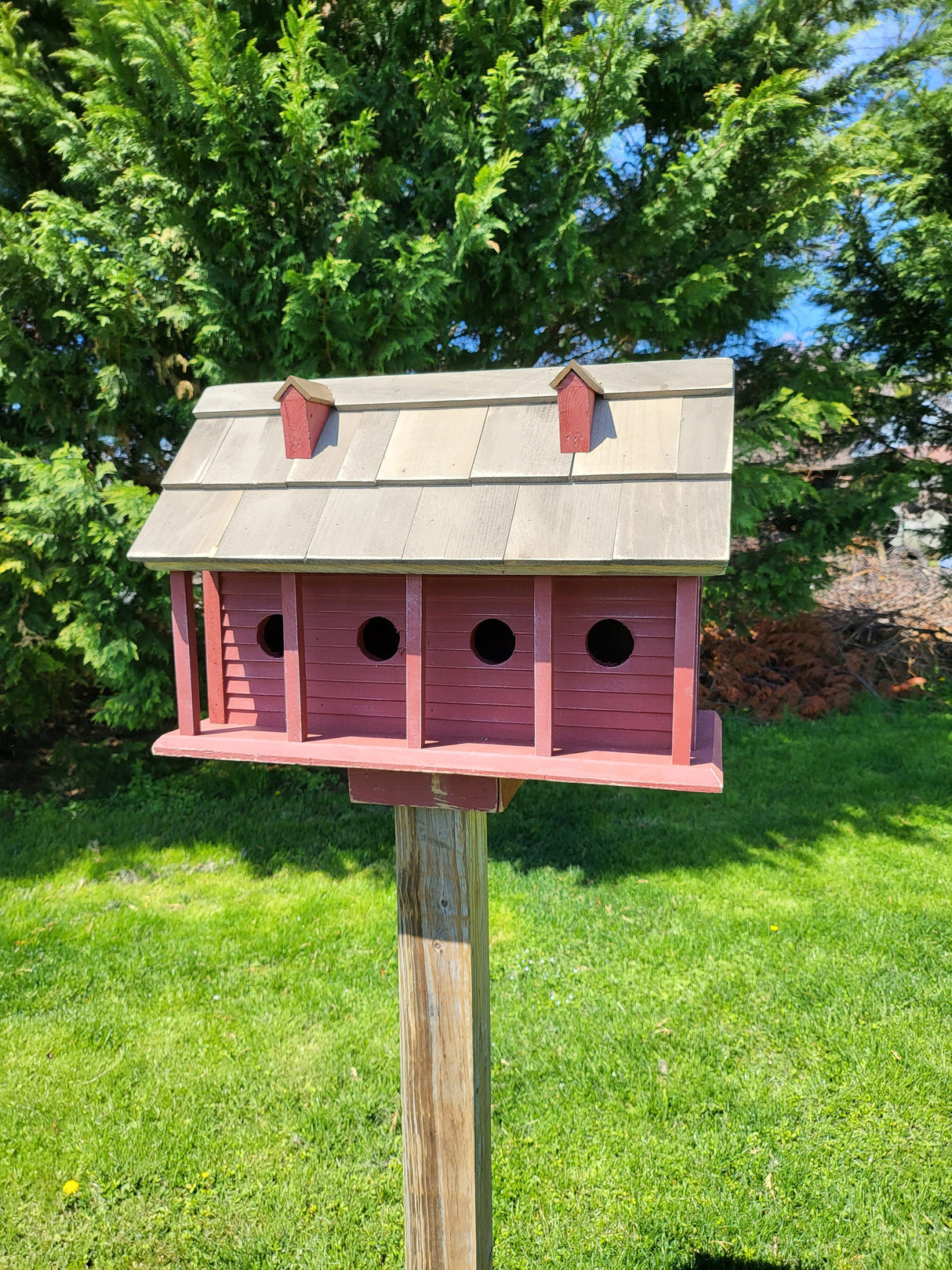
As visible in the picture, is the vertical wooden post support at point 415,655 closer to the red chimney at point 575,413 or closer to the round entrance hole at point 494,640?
the round entrance hole at point 494,640

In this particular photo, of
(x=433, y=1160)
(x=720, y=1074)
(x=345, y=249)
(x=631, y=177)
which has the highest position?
(x=631, y=177)

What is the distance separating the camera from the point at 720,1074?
358 cm

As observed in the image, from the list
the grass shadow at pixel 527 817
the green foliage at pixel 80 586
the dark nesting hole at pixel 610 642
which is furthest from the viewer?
the grass shadow at pixel 527 817

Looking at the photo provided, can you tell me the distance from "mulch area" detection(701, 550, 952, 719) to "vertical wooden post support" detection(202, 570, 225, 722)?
7.01 meters

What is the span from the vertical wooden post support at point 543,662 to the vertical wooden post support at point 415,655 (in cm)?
26

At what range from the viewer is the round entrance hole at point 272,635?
206cm

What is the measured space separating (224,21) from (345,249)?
1.25 m

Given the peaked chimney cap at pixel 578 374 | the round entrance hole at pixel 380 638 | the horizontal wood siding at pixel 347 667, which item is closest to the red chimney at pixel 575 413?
the peaked chimney cap at pixel 578 374

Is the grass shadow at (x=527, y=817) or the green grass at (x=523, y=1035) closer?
the green grass at (x=523, y=1035)

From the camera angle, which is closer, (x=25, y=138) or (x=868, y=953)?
(x=868, y=953)

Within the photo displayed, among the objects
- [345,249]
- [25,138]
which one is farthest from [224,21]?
[25,138]

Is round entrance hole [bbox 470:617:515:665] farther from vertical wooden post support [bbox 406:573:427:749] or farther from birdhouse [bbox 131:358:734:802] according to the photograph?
vertical wooden post support [bbox 406:573:427:749]

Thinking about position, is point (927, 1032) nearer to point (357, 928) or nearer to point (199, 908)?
point (357, 928)

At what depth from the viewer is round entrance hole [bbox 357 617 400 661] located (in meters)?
2.13
